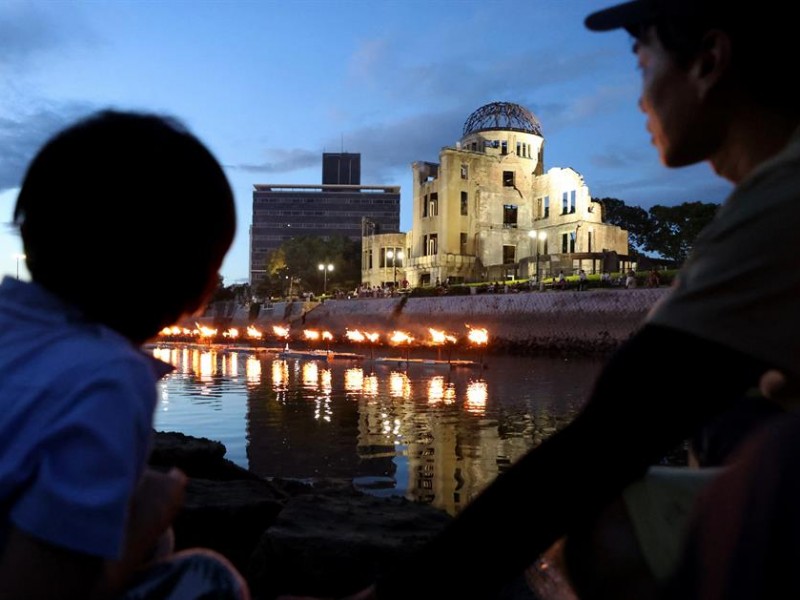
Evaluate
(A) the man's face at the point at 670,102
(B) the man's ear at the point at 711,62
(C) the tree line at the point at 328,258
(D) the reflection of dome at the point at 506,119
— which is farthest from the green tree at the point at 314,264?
→ (B) the man's ear at the point at 711,62

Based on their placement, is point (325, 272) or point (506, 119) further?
point (325, 272)

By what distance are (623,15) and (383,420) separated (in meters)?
9.62

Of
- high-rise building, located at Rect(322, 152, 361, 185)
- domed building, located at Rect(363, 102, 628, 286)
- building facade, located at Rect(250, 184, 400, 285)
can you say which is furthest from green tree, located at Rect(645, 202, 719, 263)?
high-rise building, located at Rect(322, 152, 361, 185)

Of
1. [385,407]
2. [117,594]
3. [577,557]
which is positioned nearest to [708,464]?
[577,557]

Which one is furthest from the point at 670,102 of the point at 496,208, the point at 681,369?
the point at 496,208

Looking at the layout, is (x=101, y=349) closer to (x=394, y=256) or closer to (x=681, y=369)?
(x=681, y=369)

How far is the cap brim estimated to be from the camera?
1.60 m

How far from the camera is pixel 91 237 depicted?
50.4 inches

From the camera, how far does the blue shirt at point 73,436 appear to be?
1.06 metres

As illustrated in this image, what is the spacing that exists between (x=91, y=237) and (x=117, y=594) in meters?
0.69

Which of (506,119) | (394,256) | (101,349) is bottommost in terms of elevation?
(101,349)

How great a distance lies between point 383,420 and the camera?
10.9 metres

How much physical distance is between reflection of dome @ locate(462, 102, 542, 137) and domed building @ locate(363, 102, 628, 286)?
90 mm

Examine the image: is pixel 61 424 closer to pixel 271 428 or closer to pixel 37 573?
pixel 37 573
